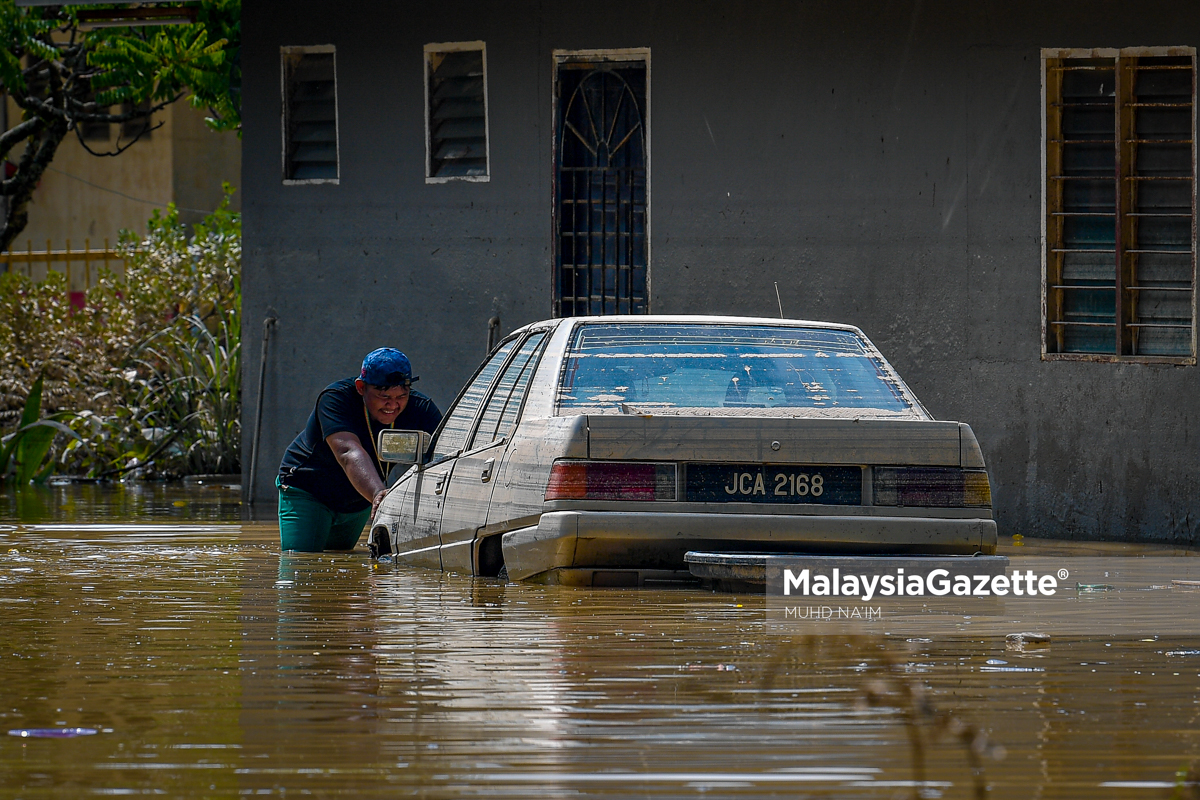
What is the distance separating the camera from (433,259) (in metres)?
15.0

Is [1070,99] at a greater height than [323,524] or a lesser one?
greater

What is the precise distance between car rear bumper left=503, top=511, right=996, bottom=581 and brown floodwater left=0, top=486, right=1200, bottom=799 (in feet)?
0.59

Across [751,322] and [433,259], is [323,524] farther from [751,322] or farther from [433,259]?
[433,259]

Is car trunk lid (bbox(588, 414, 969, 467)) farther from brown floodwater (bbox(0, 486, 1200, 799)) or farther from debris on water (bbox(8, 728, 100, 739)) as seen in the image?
debris on water (bbox(8, 728, 100, 739))

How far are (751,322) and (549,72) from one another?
692 cm

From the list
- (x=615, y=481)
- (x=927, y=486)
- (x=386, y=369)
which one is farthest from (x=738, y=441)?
(x=386, y=369)

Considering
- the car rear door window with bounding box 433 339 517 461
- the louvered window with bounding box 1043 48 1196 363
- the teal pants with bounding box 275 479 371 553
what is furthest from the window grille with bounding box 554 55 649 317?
the car rear door window with bounding box 433 339 517 461

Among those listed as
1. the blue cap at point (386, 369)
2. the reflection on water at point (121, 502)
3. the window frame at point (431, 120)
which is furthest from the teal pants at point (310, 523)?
the window frame at point (431, 120)

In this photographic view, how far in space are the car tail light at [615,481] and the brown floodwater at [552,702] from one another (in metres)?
0.41

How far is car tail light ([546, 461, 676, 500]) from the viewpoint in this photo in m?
7.14

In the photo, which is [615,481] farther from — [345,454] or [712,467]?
[345,454]

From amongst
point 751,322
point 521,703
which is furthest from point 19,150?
point 521,703

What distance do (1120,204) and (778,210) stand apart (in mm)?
2476

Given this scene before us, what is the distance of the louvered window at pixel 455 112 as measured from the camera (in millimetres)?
14945
